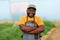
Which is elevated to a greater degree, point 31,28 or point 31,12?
point 31,12

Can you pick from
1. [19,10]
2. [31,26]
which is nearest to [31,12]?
[31,26]

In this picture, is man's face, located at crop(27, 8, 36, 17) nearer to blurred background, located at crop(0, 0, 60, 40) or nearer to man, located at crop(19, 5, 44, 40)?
man, located at crop(19, 5, 44, 40)

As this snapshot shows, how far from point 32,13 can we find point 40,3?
5.72m

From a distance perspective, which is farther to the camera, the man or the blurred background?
the blurred background

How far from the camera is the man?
3.74 metres

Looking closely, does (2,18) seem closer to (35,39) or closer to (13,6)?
(13,6)

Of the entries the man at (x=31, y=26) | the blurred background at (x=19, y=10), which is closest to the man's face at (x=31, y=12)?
the man at (x=31, y=26)

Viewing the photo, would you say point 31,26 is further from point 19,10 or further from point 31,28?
point 19,10

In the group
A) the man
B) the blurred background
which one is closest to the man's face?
the man

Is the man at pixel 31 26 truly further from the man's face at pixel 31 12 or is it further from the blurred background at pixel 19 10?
the blurred background at pixel 19 10

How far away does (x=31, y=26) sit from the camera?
377 cm

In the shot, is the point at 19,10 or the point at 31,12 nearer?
the point at 31,12

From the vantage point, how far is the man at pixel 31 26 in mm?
3742

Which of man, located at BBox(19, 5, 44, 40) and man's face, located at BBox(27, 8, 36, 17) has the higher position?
man's face, located at BBox(27, 8, 36, 17)
